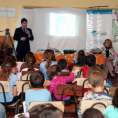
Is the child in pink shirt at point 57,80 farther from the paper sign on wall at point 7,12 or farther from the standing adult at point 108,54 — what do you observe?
the paper sign on wall at point 7,12

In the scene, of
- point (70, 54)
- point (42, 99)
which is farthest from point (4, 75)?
point (70, 54)

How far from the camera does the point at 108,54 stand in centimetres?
597

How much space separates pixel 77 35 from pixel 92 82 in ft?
15.5

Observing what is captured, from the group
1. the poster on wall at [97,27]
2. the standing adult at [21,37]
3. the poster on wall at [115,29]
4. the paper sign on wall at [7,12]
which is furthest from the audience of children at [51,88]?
the paper sign on wall at [7,12]

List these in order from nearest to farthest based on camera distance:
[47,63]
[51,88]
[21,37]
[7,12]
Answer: [51,88] < [47,63] < [21,37] < [7,12]

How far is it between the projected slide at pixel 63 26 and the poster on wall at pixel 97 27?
49 centimetres

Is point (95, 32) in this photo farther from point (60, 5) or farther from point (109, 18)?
point (60, 5)

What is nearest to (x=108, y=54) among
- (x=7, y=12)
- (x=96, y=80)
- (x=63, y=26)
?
(x=63, y=26)

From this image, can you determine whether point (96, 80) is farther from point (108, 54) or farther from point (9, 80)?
point (108, 54)

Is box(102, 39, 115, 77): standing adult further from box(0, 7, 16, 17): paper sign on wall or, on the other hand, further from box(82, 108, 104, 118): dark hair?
box(82, 108, 104, 118): dark hair

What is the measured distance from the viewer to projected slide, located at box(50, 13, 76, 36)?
664 centimetres

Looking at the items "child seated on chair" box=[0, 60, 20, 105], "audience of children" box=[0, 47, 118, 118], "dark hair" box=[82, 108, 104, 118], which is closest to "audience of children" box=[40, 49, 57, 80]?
"audience of children" box=[0, 47, 118, 118]

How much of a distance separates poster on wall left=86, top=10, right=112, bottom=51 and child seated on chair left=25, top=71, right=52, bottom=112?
444 cm

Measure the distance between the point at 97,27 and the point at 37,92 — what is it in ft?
15.4
